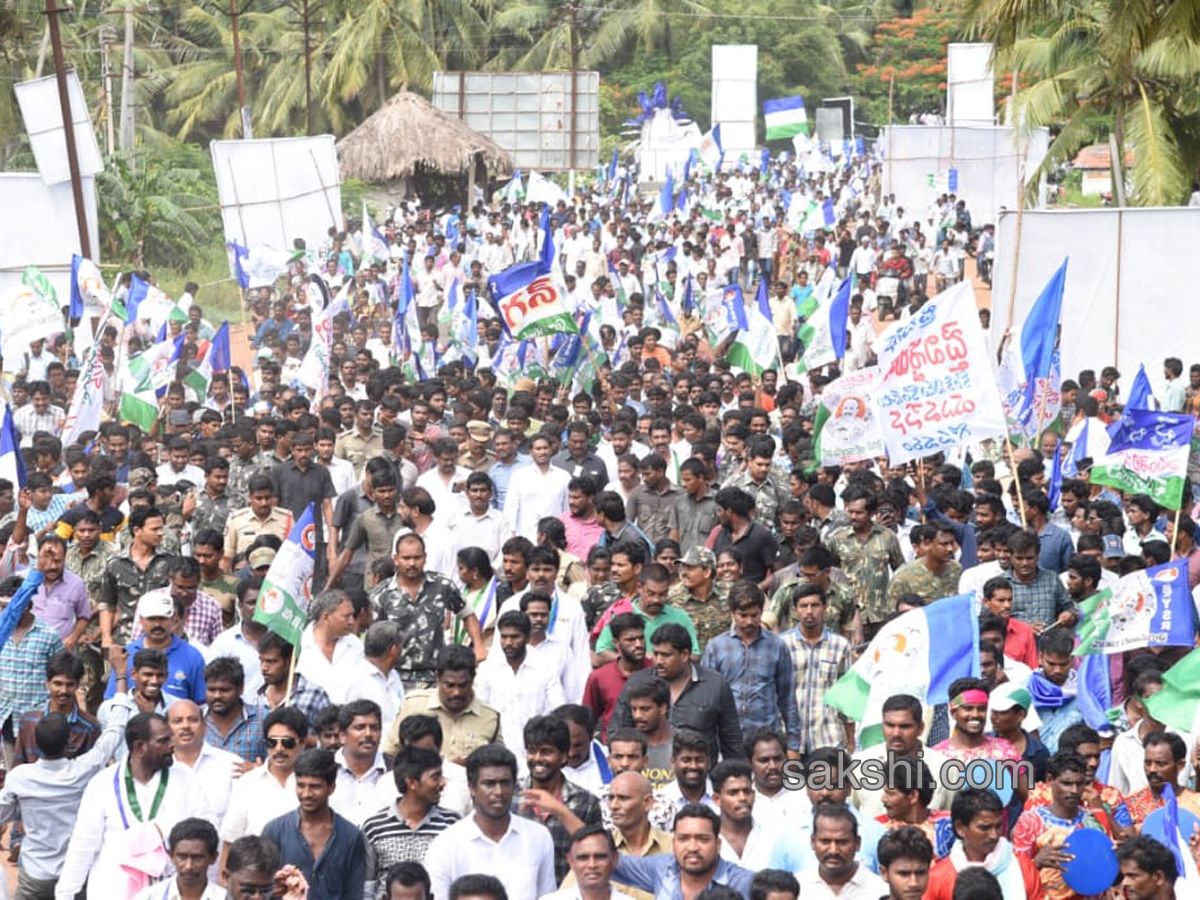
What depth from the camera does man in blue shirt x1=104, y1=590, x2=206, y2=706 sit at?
8.69 meters

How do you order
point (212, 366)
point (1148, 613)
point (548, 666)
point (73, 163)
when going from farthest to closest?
1. point (73, 163)
2. point (212, 366)
3. point (1148, 613)
4. point (548, 666)

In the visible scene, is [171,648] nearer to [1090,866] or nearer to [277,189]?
[1090,866]

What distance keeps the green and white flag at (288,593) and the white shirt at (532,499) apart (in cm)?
221

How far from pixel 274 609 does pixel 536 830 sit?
2.48 m

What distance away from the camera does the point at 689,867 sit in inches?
250

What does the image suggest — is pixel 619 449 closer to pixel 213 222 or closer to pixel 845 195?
pixel 213 222

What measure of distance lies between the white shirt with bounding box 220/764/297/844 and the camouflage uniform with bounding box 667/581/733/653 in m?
2.61

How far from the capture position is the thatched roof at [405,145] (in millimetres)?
41000

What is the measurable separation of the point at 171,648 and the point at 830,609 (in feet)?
9.68

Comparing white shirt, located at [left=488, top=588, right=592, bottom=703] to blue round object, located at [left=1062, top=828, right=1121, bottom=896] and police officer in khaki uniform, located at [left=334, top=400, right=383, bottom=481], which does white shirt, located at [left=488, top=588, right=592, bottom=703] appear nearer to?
blue round object, located at [left=1062, top=828, right=1121, bottom=896]

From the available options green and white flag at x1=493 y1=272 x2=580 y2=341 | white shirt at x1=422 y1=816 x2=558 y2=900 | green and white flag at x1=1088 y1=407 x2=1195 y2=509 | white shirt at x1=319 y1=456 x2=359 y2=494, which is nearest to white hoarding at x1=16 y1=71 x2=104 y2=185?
green and white flag at x1=493 y1=272 x2=580 y2=341

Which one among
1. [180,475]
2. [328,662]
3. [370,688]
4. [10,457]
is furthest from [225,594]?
[180,475]

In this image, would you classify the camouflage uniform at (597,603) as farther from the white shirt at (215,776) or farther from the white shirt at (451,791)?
the white shirt at (215,776)

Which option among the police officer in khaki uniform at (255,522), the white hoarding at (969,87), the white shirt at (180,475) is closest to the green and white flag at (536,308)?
the white shirt at (180,475)
